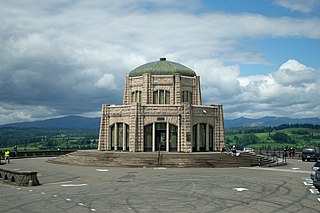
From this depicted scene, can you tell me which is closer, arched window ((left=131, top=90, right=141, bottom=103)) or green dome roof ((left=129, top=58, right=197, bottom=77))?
green dome roof ((left=129, top=58, right=197, bottom=77))

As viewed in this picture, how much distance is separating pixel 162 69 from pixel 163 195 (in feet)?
120

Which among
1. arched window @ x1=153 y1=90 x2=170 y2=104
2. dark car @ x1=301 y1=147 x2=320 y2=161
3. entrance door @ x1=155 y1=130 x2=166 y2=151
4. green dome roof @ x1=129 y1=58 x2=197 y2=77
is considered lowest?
dark car @ x1=301 y1=147 x2=320 y2=161

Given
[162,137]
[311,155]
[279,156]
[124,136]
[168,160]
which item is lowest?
[279,156]

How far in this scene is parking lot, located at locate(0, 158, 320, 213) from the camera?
1802 cm

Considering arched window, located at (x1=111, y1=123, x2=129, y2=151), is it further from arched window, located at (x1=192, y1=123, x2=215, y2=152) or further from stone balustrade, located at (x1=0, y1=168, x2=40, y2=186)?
stone balustrade, located at (x1=0, y1=168, x2=40, y2=186)

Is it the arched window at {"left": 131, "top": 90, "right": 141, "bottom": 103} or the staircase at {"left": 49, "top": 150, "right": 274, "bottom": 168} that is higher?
the arched window at {"left": 131, "top": 90, "right": 141, "bottom": 103}

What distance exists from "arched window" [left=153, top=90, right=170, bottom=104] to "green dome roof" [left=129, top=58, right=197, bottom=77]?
286 centimetres

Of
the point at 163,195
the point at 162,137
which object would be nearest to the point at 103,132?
the point at 162,137

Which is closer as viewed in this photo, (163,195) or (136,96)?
(163,195)

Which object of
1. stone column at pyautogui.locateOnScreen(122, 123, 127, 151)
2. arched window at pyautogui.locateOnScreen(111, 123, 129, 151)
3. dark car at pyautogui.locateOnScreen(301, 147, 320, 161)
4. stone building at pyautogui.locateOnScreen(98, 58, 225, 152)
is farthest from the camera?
dark car at pyautogui.locateOnScreen(301, 147, 320, 161)

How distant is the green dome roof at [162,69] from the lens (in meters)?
56.6

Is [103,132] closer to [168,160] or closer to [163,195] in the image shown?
[168,160]

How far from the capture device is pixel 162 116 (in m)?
49.7

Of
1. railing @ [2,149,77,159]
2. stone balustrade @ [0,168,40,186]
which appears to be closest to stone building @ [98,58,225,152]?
railing @ [2,149,77,159]
